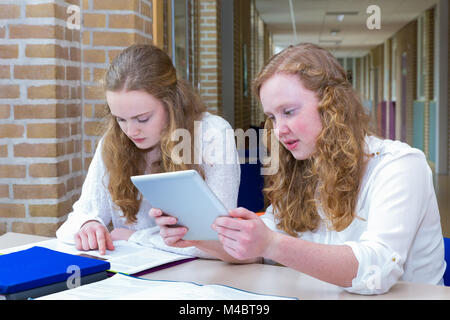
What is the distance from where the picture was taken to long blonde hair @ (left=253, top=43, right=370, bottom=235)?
148 centimetres

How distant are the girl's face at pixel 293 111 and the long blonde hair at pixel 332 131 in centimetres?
2

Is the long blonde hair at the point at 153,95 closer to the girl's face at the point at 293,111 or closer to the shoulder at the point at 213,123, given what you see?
the shoulder at the point at 213,123

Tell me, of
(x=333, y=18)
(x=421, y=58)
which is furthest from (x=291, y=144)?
(x=333, y=18)

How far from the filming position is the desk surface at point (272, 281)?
1.28 meters

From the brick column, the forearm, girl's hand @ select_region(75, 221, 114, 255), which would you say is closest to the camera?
the forearm

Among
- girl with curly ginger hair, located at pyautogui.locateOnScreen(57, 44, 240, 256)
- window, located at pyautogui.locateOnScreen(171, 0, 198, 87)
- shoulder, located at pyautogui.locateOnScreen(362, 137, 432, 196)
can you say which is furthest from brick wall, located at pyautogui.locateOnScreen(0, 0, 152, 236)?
window, located at pyautogui.locateOnScreen(171, 0, 198, 87)

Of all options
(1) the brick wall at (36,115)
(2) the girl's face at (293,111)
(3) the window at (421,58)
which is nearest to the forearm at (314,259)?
(2) the girl's face at (293,111)

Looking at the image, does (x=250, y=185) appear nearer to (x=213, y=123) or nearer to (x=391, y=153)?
(x=213, y=123)

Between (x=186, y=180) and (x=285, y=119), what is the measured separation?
393 millimetres

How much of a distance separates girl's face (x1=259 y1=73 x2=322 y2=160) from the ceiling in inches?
276

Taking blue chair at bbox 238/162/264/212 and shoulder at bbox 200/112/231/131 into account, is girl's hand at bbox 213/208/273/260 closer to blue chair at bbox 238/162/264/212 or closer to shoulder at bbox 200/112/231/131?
shoulder at bbox 200/112/231/131

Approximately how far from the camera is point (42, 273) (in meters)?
1.30

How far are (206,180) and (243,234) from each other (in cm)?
75
